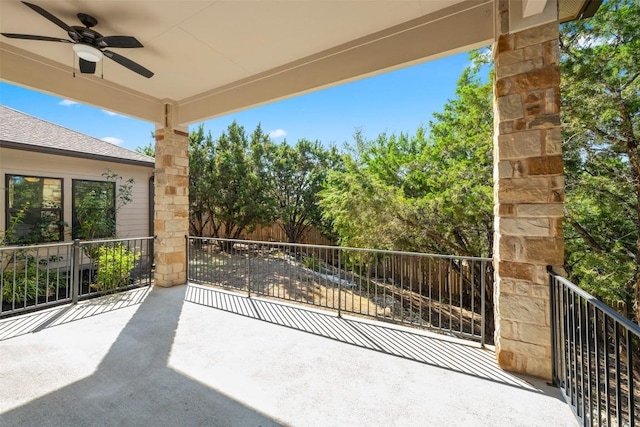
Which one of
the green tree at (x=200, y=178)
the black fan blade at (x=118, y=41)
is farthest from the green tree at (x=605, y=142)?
the green tree at (x=200, y=178)

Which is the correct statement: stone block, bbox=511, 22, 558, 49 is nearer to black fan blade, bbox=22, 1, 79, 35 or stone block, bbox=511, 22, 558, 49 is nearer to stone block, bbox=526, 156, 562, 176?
stone block, bbox=526, 156, 562, 176

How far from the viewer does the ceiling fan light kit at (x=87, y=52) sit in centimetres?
266

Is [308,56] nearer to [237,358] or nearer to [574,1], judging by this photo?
[574,1]

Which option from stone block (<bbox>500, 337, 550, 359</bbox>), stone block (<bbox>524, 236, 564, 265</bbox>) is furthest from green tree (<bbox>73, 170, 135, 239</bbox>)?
stone block (<bbox>524, 236, 564, 265</bbox>)

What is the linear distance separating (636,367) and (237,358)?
5509 mm

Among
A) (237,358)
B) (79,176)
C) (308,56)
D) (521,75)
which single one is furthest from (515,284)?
(79,176)

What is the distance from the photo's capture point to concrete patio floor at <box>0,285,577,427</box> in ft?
6.00

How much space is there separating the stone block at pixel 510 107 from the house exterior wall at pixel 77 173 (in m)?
7.50

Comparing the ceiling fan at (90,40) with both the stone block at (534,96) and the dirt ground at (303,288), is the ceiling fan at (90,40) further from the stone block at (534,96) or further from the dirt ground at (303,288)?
the stone block at (534,96)

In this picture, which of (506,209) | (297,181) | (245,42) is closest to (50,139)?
(245,42)

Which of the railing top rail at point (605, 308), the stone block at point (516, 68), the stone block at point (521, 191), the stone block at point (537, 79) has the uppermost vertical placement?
the stone block at point (516, 68)

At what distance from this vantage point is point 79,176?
6.14 meters

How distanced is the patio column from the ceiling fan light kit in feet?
6.12

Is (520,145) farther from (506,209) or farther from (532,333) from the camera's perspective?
(532,333)
